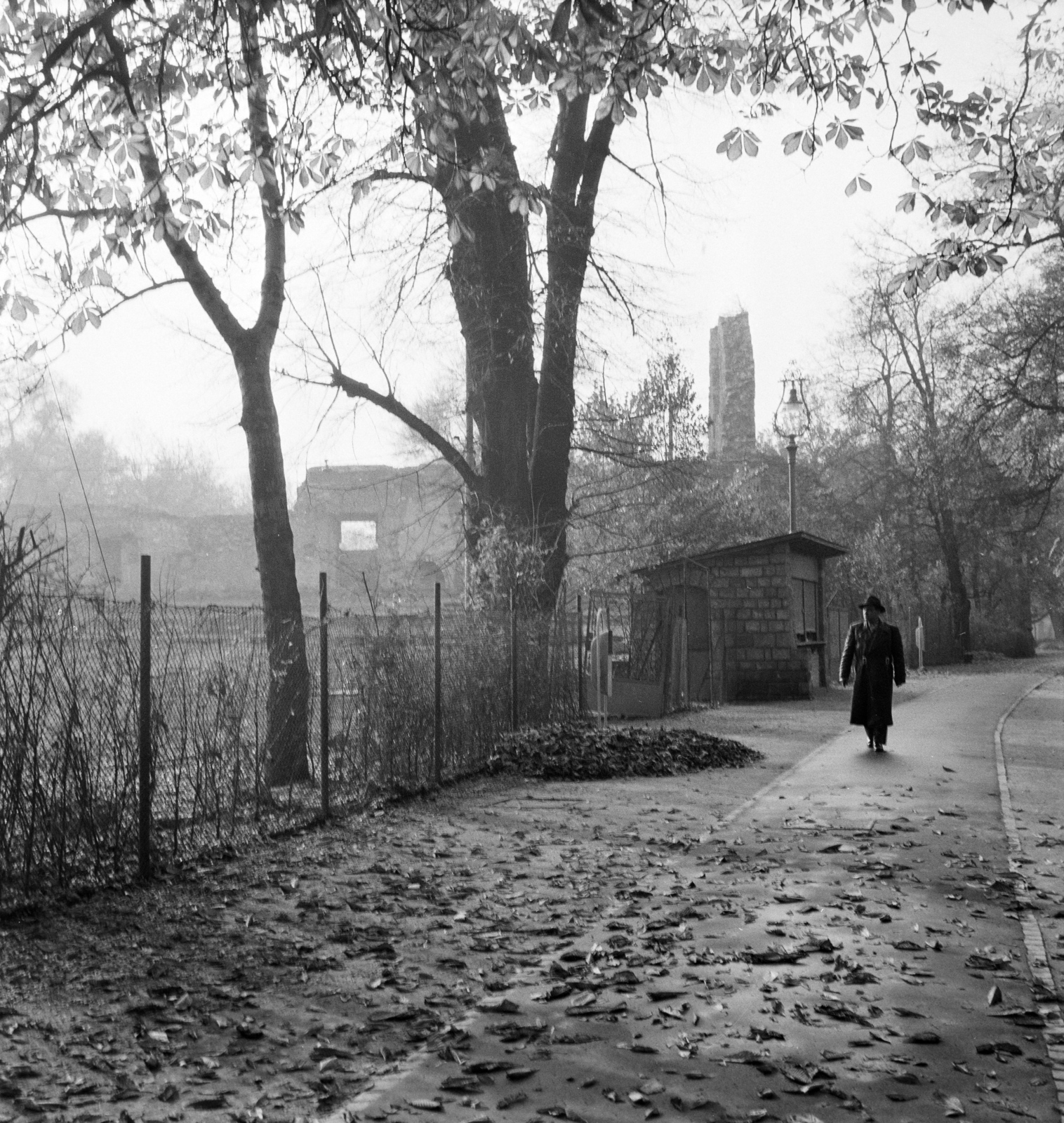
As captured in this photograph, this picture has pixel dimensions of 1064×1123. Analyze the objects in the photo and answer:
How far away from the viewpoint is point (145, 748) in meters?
8.51

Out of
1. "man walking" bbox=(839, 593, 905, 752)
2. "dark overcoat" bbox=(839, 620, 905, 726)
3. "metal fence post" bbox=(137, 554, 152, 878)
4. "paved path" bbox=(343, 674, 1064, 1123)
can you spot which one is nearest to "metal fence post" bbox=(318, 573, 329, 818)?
"paved path" bbox=(343, 674, 1064, 1123)

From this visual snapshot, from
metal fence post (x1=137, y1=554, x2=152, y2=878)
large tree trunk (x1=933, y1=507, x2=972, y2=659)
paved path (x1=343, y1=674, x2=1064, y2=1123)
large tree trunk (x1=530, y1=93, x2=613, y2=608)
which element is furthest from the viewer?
large tree trunk (x1=933, y1=507, x2=972, y2=659)

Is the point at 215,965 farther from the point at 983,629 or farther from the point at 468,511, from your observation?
the point at 983,629

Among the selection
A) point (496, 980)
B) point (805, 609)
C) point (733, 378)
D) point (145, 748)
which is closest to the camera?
point (496, 980)

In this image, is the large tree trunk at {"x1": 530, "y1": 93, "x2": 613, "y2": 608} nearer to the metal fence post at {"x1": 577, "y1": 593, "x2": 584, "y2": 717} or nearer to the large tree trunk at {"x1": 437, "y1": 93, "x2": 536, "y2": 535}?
the large tree trunk at {"x1": 437, "y1": 93, "x2": 536, "y2": 535}

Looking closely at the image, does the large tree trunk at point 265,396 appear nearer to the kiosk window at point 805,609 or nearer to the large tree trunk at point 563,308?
the large tree trunk at point 563,308

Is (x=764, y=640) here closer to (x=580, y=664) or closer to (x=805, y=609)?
(x=805, y=609)

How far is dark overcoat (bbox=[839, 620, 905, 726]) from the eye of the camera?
54.7 ft

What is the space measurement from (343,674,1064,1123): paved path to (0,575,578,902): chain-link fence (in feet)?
8.62

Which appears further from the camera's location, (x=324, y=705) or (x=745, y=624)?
(x=745, y=624)

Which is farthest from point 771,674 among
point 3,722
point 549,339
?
point 3,722

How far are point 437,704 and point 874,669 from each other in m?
6.11

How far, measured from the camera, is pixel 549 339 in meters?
21.7

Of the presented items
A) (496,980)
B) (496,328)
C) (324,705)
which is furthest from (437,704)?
(496,328)
